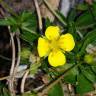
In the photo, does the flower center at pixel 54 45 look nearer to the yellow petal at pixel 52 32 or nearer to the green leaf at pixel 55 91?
the yellow petal at pixel 52 32

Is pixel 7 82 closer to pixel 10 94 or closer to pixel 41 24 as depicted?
pixel 10 94

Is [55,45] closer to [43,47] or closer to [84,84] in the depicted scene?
[43,47]

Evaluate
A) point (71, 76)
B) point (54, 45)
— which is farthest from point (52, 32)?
point (71, 76)

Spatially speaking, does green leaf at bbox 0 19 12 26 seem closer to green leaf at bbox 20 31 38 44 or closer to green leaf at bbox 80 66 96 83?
green leaf at bbox 20 31 38 44

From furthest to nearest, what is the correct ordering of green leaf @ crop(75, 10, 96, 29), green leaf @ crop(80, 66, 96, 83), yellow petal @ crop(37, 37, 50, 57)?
green leaf @ crop(75, 10, 96, 29)
green leaf @ crop(80, 66, 96, 83)
yellow petal @ crop(37, 37, 50, 57)

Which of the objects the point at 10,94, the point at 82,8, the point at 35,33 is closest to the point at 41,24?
the point at 35,33

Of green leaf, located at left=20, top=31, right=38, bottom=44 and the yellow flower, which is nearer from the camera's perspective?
the yellow flower

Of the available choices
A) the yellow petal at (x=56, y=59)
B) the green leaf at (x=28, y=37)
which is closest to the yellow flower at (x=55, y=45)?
the yellow petal at (x=56, y=59)

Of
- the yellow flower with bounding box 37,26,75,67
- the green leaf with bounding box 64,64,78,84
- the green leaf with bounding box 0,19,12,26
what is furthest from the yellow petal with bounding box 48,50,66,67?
the green leaf with bounding box 0,19,12,26
